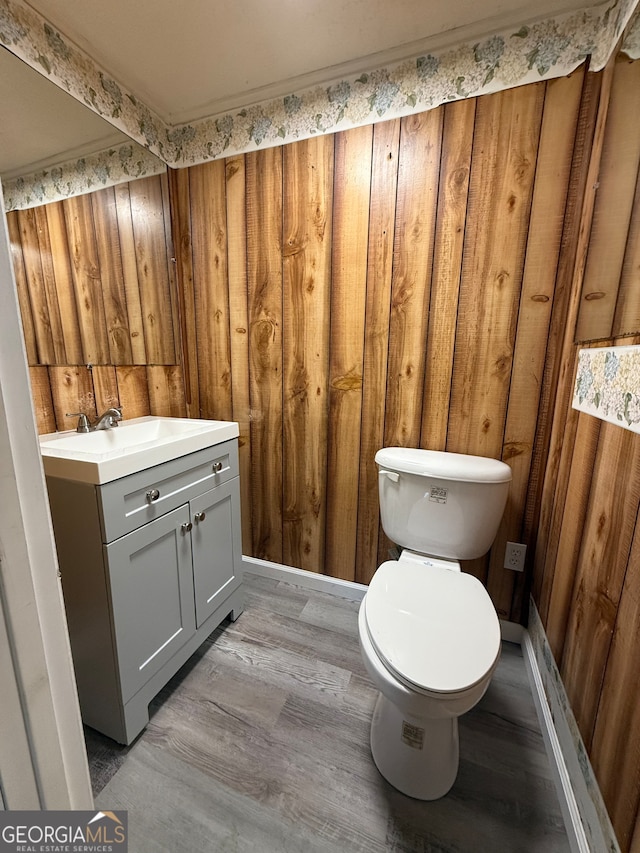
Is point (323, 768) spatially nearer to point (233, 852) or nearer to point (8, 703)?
point (233, 852)

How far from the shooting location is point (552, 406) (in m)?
1.25

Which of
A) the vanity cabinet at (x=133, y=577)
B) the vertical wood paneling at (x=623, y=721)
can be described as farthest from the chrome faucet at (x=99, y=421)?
the vertical wood paneling at (x=623, y=721)

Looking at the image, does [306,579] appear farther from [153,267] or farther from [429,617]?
[153,267]

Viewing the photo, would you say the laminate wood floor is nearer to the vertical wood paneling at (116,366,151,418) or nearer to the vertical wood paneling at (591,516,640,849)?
the vertical wood paneling at (591,516,640,849)

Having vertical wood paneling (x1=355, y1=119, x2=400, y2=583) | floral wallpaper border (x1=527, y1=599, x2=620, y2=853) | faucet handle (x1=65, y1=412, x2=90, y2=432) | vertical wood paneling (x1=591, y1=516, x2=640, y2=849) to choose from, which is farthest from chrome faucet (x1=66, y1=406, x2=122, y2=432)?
floral wallpaper border (x1=527, y1=599, x2=620, y2=853)

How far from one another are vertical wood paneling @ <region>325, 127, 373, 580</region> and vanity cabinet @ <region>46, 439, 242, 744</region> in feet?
1.84

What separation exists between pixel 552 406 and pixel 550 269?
48 cm

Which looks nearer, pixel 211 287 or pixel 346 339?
pixel 346 339

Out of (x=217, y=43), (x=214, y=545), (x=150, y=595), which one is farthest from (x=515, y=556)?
(x=217, y=43)

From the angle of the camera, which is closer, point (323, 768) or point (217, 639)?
point (323, 768)

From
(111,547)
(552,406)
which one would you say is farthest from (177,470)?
(552,406)

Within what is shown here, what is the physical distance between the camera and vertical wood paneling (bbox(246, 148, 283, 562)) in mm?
1471

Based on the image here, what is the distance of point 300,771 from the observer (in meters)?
0.98

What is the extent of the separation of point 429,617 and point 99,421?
134 cm
